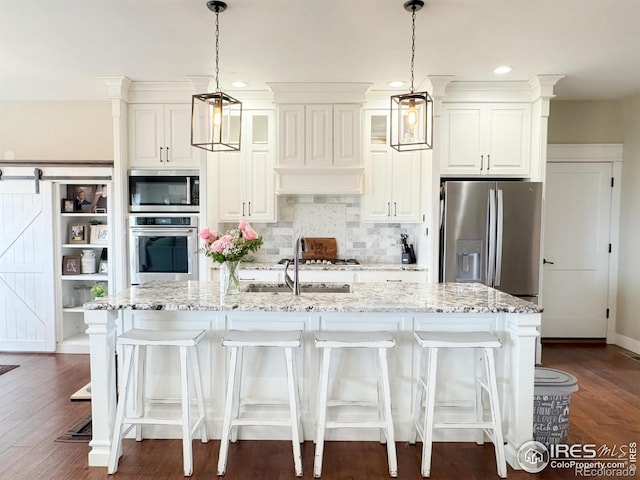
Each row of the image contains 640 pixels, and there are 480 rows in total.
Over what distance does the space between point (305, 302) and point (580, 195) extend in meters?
3.88

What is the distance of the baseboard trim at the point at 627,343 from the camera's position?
4.56 m

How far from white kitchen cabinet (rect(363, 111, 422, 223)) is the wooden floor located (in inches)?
87.7

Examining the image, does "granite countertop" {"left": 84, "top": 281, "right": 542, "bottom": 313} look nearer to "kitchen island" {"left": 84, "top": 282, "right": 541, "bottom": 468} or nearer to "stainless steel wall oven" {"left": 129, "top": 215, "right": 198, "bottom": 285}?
"kitchen island" {"left": 84, "top": 282, "right": 541, "bottom": 468}

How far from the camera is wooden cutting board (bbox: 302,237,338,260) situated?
4785 millimetres

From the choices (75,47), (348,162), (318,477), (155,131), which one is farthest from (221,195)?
(318,477)

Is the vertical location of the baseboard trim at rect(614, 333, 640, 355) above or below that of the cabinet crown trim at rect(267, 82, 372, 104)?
below

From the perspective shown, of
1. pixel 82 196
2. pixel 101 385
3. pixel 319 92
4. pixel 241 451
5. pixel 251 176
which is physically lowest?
pixel 241 451

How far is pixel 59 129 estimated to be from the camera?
481cm

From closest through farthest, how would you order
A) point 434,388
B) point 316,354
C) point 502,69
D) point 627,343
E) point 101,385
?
1. point 434,388
2. point 101,385
3. point 316,354
4. point 502,69
5. point 627,343

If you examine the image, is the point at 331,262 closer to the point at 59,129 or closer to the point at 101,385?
the point at 101,385

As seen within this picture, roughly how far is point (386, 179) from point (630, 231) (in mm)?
2655

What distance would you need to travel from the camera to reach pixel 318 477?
229cm

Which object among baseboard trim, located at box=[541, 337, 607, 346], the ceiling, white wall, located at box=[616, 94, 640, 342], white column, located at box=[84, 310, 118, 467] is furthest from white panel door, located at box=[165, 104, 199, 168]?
white wall, located at box=[616, 94, 640, 342]

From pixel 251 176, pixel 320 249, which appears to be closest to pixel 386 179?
pixel 320 249
